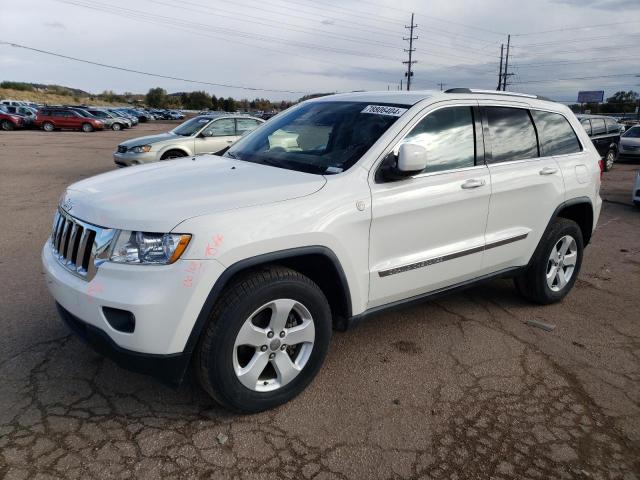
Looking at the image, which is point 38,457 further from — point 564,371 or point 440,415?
point 564,371

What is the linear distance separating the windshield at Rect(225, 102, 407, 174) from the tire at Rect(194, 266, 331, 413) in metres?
0.83

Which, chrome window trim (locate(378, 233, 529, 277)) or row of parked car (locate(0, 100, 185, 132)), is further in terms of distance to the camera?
row of parked car (locate(0, 100, 185, 132))

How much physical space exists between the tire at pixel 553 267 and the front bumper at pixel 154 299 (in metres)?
3.00

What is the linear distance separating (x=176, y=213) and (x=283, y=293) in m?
0.70

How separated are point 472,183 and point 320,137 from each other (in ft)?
3.69

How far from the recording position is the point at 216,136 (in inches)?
467

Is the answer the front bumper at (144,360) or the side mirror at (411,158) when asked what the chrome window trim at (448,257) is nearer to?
the side mirror at (411,158)

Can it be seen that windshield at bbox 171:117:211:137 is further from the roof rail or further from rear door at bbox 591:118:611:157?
rear door at bbox 591:118:611:157

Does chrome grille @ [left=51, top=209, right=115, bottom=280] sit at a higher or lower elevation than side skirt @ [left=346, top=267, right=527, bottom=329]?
higher

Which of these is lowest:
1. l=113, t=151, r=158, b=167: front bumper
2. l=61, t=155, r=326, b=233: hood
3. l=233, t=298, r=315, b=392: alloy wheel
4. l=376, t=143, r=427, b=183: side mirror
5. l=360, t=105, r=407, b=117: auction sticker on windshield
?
l=233, t=298, r=315, b=392: alloy wheel

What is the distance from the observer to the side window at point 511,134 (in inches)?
154

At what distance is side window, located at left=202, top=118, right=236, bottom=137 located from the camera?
1180cm

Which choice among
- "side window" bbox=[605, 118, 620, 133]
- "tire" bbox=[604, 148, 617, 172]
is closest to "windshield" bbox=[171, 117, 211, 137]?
"tire" bbox=[604, 148, 617, 172]

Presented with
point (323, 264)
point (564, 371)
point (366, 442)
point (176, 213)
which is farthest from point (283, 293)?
point (564, 371)
